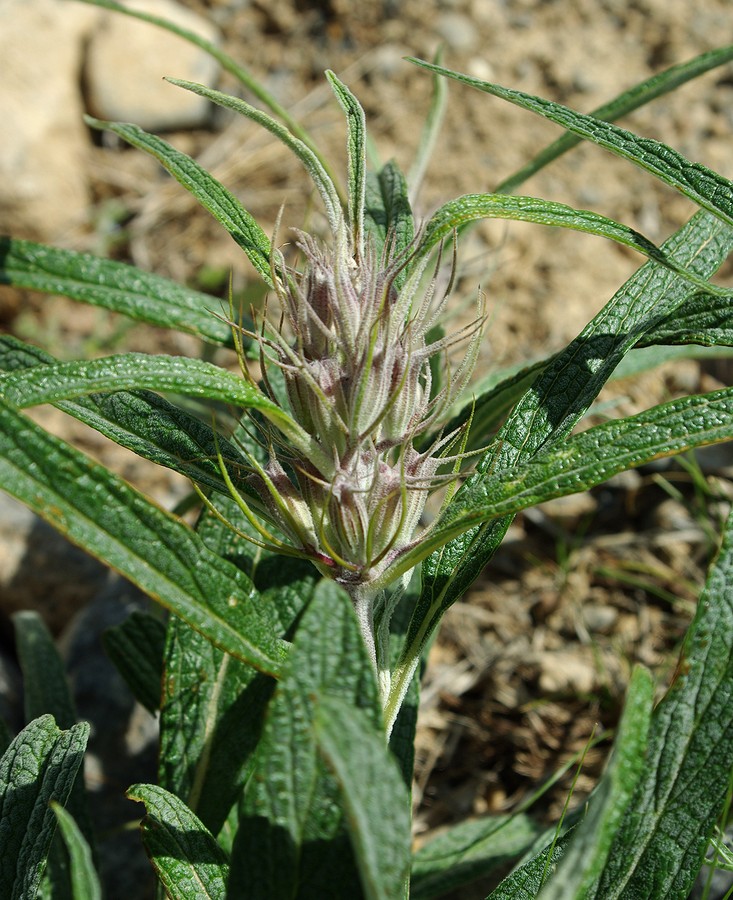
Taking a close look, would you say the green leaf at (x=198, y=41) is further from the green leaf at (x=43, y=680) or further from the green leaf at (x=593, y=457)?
the green leaf at (x=43, y=680)

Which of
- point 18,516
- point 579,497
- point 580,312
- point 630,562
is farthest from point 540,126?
point 18,516

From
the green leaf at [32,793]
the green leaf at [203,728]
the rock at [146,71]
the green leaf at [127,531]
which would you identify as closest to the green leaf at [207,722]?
the green leaf at [203,728]

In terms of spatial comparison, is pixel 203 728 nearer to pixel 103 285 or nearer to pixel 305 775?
pixel 305 775

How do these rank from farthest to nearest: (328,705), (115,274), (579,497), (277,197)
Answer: (277,197)
(579,497)
(115,274)
(328,705)

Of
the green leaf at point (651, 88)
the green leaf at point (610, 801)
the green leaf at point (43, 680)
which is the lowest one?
the green leaf at point (610, 801)

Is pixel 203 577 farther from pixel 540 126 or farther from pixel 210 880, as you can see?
pixel 540 126

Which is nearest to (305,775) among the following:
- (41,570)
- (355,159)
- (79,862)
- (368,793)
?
(368,793)
